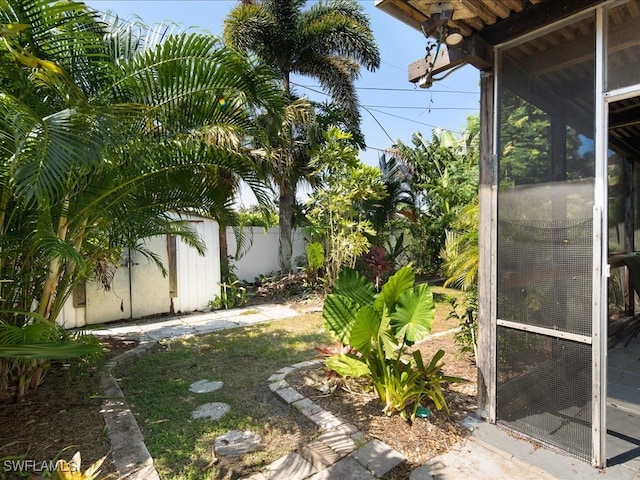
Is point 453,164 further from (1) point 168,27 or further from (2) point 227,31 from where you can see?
(1) point 168,27

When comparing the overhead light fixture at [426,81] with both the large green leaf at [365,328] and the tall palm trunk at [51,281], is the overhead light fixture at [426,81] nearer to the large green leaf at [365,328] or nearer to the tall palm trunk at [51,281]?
the large green leaf at [365,328]

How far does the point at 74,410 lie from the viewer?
9.51ft

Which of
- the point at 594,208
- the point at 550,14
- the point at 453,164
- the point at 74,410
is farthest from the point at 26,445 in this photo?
the point at 453,164

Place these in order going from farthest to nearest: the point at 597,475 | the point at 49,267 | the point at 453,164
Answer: the point at 453,164 < the point at 49,267 < the point at 597,475

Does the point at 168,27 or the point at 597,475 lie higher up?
the point at 168,27

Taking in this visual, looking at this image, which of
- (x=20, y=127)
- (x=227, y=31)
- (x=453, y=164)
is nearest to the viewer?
(x=20, y=127)

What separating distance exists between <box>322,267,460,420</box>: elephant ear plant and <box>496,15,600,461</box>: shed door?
1.80 feet

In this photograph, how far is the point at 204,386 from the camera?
11.6 feet

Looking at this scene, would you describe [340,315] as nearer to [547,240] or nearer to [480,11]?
[547,240]

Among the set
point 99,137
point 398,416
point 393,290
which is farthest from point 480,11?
point 398,416

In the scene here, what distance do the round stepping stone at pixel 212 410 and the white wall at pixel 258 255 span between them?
635cm

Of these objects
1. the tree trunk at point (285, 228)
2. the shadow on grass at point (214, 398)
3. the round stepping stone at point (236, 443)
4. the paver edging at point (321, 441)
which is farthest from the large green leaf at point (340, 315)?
the tree trunk at point (285, 228)

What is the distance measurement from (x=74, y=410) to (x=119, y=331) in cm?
294

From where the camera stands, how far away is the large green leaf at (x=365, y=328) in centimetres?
269
